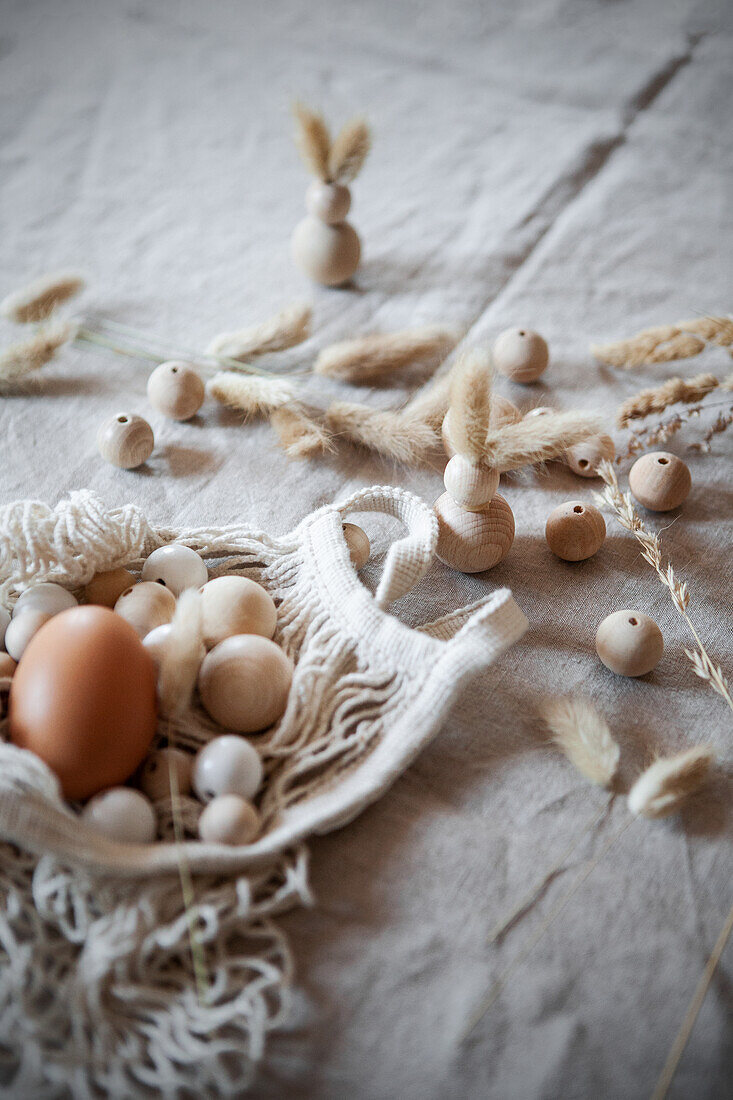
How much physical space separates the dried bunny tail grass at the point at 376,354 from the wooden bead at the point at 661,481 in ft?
1.08

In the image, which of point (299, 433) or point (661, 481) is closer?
point (661, 481)

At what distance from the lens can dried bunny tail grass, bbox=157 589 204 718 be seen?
62 centimetres

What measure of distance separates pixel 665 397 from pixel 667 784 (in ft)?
1.56

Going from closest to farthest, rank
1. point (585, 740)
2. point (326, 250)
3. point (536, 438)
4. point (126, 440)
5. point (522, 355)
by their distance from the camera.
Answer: point (585, 740)
point (536, 438)
point (126, 440)
point (522, 355)
point (326, 250)

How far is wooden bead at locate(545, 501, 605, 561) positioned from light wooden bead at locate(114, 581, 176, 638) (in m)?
0.40

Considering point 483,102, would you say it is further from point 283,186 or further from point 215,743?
point 215,743

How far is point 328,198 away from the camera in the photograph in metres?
1.15

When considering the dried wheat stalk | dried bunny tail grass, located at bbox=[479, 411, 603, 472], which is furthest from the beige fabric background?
dried bunny tail grass, located at bbox=[479, 411, 603, 472]

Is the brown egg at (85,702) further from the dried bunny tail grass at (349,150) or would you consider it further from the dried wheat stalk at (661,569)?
the dried bunny tail grass at (349,150)

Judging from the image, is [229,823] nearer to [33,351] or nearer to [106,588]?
[106,588]

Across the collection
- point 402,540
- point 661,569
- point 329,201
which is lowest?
point 661,569

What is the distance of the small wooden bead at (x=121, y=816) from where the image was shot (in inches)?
23.5

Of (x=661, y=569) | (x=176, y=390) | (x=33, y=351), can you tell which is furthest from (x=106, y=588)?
(x=661, y=569)

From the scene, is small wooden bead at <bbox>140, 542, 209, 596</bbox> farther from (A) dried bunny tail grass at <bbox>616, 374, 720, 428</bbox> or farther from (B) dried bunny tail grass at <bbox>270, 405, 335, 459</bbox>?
(A) dried bunny tail grass at <bbox>616, 374, 720, 428</bbox>
